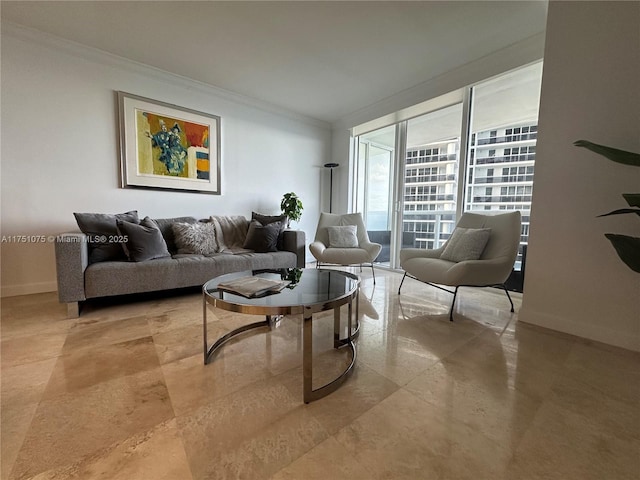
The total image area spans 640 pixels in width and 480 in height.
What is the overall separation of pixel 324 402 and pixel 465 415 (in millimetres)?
572

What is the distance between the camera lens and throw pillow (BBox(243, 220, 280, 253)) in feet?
10.3

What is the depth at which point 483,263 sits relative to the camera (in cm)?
204

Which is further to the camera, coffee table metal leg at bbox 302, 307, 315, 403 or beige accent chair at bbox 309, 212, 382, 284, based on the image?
beige accent chair at bbox 309, 212, 382, 284

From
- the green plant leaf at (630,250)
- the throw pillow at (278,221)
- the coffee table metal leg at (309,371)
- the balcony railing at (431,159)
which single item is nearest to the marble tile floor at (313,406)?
the coffee table metal leg at (309,371)

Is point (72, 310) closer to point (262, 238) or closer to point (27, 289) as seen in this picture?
point (27, 289)

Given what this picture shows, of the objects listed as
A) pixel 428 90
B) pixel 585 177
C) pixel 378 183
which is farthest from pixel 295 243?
pixel 585 177

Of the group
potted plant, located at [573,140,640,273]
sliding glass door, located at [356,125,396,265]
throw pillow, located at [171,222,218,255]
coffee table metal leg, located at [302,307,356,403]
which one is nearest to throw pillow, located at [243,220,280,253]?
throw pillow, located at [171,222,218,255]

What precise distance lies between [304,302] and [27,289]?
3.14m

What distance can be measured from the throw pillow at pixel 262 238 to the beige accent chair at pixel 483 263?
1.51 meters

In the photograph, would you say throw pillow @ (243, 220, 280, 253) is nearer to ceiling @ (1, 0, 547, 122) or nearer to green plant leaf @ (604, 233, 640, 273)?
ceiling @ (1, 0, 547, 122)

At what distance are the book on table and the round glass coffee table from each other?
20 millimetres

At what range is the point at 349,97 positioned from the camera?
3.74 meters

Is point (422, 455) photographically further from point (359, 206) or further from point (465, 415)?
point (359, 206)

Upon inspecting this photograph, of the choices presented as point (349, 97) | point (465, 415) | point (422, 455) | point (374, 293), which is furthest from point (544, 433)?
point (349, 97)
